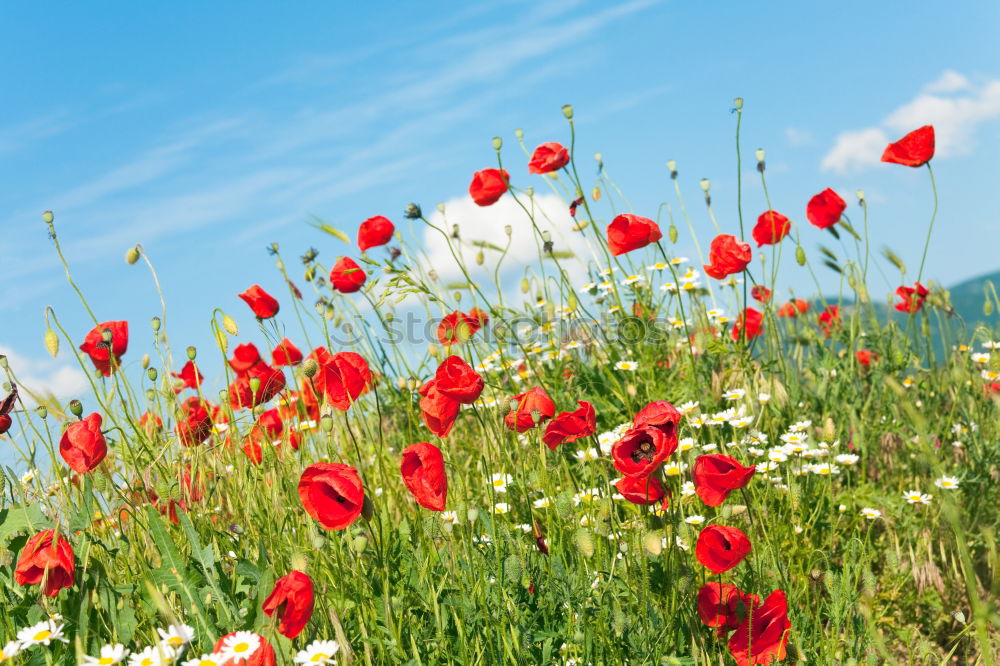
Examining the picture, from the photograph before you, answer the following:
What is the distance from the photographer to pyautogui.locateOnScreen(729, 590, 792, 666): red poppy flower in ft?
7.28

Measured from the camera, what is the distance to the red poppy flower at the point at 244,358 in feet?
11.5

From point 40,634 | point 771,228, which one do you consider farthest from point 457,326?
point 771,228

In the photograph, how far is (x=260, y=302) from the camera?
3480mm

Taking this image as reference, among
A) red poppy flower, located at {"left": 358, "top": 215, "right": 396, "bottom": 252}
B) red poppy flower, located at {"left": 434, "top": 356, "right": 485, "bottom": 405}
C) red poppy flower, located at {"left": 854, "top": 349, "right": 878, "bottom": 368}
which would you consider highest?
red poppy flower, located at {"left": 358, "top": 215, "right": 396, "bottom": 252}

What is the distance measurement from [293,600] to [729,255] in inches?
91.6

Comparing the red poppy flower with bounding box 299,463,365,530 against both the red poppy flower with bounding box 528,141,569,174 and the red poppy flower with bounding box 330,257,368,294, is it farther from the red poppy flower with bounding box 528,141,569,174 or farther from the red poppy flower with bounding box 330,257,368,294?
the red poppy flower with bounding box 528,141,569,174

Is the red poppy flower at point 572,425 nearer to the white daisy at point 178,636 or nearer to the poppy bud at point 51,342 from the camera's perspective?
the white daisy at point 178,636

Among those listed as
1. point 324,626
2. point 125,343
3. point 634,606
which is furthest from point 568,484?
point 125,343

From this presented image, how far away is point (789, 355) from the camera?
441cm

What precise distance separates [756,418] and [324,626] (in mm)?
1984

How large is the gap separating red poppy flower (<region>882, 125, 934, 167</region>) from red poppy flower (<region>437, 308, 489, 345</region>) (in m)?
2.03

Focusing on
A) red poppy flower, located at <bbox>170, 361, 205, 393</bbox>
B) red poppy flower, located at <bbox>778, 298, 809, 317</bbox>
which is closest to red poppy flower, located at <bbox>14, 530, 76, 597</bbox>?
red poppy flower, located at <bbox>170, 361, 205, 393</bbox>

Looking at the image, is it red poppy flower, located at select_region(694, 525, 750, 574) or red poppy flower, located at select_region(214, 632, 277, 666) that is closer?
red poppy flower, located at select_region(214, 632, 277, 666)

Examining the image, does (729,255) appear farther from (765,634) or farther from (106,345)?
(106,345)
